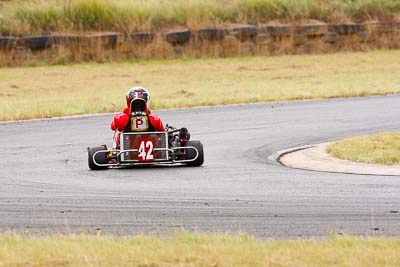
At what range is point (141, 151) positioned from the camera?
1537cm

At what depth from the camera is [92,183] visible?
1379 centimetres

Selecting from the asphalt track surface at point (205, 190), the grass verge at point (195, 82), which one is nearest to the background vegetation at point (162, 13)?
the grass verge at point (195, 82)

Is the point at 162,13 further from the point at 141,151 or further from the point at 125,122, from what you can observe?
the point at 141,151

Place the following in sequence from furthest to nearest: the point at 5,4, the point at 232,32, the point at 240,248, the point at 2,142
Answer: the point at 5,4
the point at 232,32
the point at 2,142
the point at 240,248

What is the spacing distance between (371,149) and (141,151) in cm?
323

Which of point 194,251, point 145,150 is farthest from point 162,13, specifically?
point 194,251

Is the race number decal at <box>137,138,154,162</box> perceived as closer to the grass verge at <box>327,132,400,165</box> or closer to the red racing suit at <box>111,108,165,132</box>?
the red racing suit at <box>111,108,165,132</box>

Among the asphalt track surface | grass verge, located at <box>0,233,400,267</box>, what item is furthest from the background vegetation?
grass verge, located at <box>0,233,400,267</box>

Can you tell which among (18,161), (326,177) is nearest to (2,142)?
(18,161)

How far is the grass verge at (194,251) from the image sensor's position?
8336 mm

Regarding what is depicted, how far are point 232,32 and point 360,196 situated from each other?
24.8 meters

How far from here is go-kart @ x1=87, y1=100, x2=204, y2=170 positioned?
15.4 metres

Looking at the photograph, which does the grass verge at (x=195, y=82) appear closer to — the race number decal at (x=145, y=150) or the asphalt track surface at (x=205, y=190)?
the asphalt track surface at (x=205, y=190)

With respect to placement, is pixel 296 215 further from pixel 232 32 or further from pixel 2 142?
pixel 232 32
